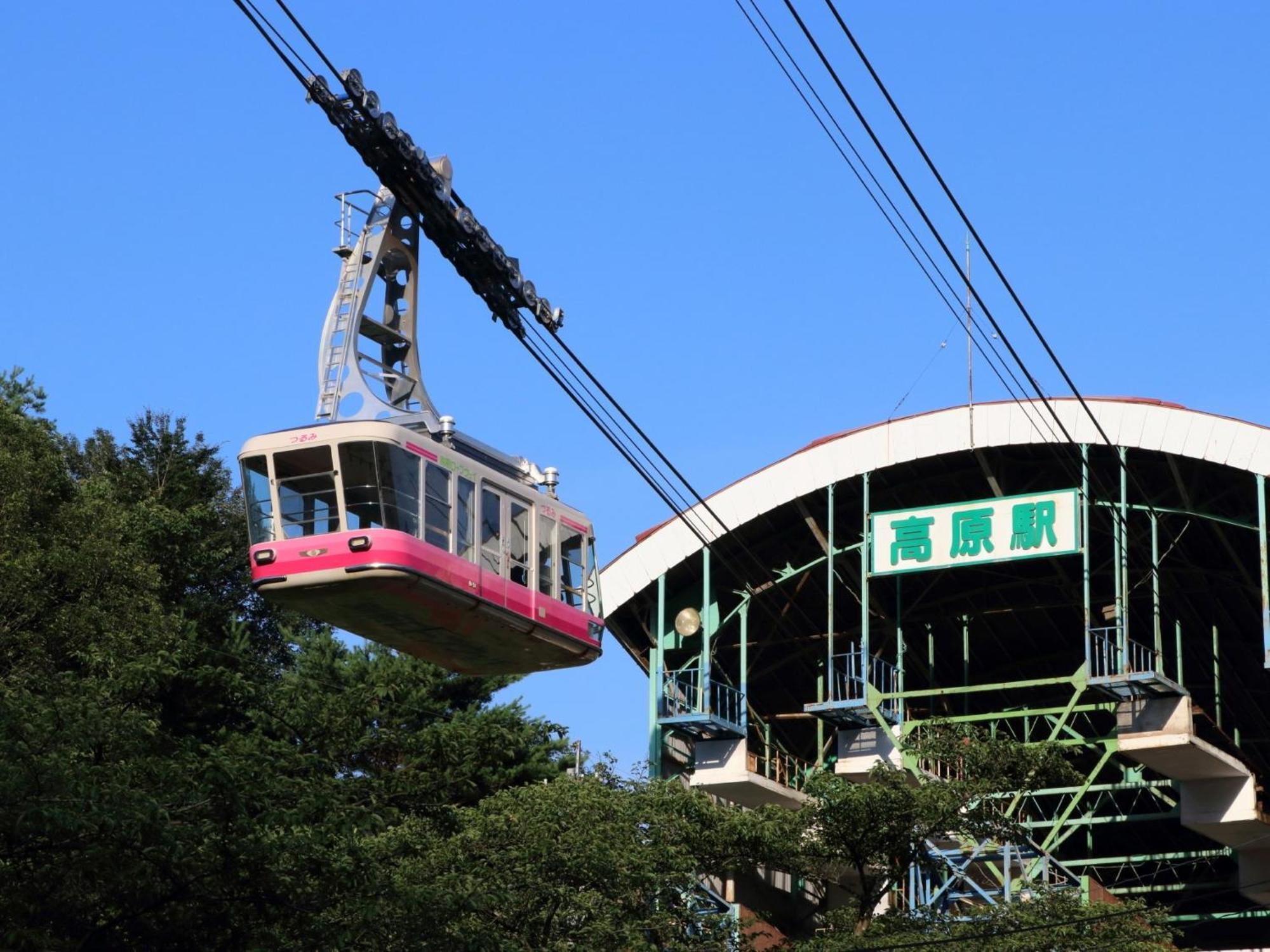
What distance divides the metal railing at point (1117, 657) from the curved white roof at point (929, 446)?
12.0ft

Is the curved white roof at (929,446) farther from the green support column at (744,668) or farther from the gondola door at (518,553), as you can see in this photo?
the gondola door at (518,553)

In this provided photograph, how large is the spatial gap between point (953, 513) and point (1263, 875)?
9385 mm

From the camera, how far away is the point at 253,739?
32.1 meters

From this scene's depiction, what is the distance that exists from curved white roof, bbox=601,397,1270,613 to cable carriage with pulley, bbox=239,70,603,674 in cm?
1519

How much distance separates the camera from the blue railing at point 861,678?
139 ft

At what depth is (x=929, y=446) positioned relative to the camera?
141ft

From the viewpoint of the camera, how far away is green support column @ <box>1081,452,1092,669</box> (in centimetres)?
3984

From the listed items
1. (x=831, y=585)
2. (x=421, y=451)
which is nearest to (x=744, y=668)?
(x=831, y=585)

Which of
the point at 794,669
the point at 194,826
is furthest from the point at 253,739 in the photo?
the point at 794,669

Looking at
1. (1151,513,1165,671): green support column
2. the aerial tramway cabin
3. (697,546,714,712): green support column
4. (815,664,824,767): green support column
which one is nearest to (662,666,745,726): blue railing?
(697,546,714,712): green support column

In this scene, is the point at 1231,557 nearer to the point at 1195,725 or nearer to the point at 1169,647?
the point at 1169,647

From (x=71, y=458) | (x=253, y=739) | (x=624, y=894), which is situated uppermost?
(x=71, y=458)

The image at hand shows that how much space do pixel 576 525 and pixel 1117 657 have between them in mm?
15805

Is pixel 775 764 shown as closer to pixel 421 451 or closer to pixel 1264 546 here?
pixel 1264 546
